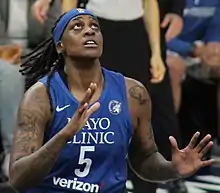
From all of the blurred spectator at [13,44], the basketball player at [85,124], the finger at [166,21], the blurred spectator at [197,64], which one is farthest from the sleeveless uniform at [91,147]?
the blurred spectator at [197,64]

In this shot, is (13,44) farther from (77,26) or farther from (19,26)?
(77,26)

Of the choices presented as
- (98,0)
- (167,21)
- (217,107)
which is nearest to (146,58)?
(98,0)

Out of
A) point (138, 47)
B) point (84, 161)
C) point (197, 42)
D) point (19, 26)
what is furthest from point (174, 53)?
point (84, 161)

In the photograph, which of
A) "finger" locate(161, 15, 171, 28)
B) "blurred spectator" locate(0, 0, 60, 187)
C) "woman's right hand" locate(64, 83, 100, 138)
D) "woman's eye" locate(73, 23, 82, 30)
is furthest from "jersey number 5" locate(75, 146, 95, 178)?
"finger" locate(161, 15, 171, 28)

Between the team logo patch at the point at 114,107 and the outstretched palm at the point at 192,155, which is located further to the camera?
the team logo patch at the point at 114,107

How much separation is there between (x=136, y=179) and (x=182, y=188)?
0.66 m

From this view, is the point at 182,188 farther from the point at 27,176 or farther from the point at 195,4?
the point at 27,176

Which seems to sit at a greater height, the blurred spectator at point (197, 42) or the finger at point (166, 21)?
the finger at point (166, 21)

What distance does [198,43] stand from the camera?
6.38 m

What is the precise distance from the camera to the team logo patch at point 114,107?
3.23 m

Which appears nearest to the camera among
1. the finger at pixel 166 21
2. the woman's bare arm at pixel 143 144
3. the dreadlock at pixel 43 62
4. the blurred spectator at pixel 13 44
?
the woman's bare arm at pixel 143 144

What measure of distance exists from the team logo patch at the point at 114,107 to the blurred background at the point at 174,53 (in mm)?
1126

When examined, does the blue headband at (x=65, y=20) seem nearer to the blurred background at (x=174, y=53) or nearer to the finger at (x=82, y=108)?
the finger at (x=82, y=108)

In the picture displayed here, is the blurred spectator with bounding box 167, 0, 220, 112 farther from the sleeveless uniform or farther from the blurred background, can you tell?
the sleeveless uniform
